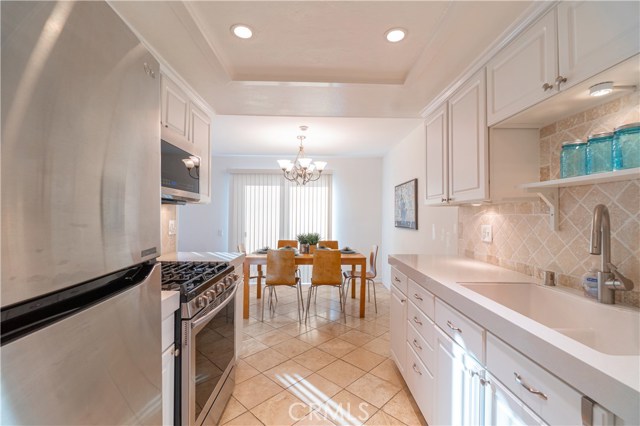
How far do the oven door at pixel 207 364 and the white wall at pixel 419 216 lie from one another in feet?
7.10

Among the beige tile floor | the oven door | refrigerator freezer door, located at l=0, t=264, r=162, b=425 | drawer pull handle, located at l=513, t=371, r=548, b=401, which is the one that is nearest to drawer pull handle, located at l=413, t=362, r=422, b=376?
the beige tile floor

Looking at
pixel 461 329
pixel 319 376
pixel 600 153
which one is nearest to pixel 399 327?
pixel 319 376

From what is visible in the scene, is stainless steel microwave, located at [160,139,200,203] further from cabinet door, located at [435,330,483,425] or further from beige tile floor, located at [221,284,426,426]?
cabinet door, located at [435,330,483,425]

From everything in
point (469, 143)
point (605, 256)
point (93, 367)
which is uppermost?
point (469, 143)

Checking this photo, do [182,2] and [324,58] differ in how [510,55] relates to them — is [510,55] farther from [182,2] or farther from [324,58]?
[182,2]

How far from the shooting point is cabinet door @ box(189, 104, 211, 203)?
2201mm

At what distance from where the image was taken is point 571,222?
1380 millimetres

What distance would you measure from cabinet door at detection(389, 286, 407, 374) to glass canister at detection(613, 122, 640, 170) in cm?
139

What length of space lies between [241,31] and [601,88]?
1731 mm

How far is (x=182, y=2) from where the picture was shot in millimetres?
1276

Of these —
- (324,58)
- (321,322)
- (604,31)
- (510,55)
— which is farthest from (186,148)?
(321,322)

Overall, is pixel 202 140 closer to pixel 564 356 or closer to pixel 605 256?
pixel 564 356

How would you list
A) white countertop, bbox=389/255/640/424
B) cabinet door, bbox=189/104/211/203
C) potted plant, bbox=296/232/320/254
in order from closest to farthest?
white countertop, bbox=389/255/640/424 < cabinet door, bbox=189/104/211/203 < potted plant, bbox=296/232/320/254

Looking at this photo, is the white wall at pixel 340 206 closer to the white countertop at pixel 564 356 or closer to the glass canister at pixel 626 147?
the white countertop at pixel 564 356
